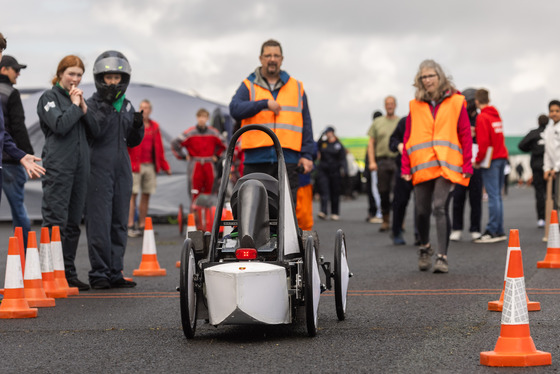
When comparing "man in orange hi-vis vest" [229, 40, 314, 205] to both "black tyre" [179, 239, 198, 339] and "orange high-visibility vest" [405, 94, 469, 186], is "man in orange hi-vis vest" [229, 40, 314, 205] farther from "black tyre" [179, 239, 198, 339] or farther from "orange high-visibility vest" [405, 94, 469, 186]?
"black tyre" [179, 239, 198, 339]

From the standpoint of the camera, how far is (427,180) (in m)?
10.2

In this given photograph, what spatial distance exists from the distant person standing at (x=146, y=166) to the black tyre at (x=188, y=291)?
34.9ft

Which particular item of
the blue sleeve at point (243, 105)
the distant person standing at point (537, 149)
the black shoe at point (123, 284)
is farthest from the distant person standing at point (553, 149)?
the black shoe at point (123, 284)

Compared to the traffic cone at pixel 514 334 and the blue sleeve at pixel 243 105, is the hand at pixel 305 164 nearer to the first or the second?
the blue sleeve at pixel 243 105

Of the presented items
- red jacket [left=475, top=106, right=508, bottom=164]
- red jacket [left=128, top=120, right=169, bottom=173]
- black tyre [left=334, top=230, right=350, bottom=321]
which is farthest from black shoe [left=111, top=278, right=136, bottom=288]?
red jacket [left=128, top=120, right=169, bottom=173]

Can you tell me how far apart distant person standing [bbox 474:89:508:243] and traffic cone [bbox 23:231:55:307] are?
25.0 ft

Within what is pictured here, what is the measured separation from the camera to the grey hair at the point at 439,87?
400 inches

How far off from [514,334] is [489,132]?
9.18 metres

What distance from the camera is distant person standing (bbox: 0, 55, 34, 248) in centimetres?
973

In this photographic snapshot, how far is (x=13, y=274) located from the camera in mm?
7691

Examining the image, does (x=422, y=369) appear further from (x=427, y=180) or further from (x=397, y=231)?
(x=397, y=231)

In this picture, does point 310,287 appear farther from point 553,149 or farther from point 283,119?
point 553,149

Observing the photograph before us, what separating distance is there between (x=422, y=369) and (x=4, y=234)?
14.0m

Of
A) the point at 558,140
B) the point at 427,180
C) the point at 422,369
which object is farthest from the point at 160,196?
the point at 422,369
